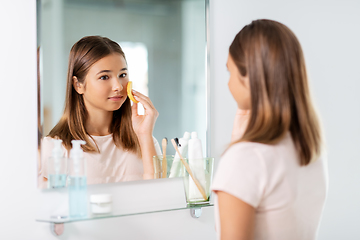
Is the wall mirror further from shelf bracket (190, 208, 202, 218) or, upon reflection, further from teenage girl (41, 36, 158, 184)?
shelf bracket (190, 208, 202, 218)

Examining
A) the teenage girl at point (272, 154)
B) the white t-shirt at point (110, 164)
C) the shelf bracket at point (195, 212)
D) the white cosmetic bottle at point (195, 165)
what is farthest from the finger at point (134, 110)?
the teenage girl at point (272, 154)

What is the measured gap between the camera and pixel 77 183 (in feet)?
3.47

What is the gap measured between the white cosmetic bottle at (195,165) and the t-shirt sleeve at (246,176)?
530 millimetres

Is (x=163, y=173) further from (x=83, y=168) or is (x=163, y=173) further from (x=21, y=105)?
(x=21, y=105)

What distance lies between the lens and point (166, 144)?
4.25 ft

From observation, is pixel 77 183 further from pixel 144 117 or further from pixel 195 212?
pixel 195 212

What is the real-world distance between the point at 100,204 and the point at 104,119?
269 millimetres

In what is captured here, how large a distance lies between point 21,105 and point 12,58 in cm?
13

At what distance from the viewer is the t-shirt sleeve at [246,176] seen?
72 cm

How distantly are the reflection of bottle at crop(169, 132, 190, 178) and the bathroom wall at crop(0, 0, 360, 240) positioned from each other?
0.41 feet

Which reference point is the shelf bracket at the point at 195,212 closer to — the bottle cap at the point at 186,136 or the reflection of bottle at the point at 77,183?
the bottle cap at the point at 186,136

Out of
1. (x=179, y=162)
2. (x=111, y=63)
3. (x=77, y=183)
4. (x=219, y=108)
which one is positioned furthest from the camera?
(x=219, y=108)

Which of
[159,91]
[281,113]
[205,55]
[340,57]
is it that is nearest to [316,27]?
[340,57]

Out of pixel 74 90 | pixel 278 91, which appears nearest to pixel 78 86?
pixel 74 90
